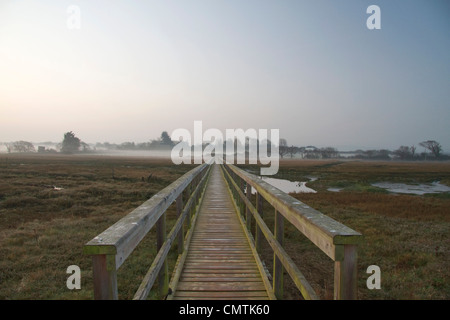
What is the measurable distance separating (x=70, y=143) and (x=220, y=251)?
545 feet

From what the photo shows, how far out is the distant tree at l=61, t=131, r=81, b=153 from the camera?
143m

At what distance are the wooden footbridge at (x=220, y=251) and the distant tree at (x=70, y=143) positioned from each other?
16245 centimetres

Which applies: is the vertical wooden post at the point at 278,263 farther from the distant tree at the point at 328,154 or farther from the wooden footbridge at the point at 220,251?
the distant tree at the point at 328,154

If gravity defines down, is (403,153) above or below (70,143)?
below

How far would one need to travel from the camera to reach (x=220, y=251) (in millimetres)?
4223

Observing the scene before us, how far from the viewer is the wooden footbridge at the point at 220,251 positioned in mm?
1313

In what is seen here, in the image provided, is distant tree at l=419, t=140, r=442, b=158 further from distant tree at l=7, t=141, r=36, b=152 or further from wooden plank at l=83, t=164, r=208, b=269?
distant tree at l=7, t=141, r=36, b=152

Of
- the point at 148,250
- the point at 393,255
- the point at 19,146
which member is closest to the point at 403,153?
the point at 393,255

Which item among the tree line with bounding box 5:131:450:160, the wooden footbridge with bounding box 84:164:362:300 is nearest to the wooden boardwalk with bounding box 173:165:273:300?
the wooden footbridge with bounding box 84:164:362:300

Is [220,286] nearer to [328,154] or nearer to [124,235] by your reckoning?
[124,235]
